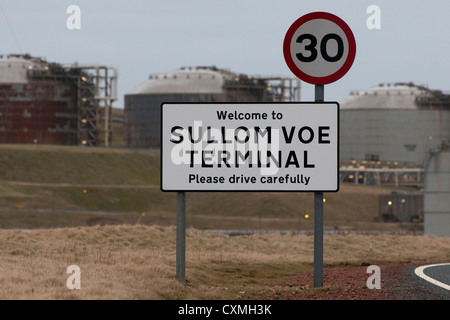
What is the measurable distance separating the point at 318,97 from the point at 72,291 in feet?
17.4

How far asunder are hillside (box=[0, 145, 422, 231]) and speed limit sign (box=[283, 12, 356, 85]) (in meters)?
60.4

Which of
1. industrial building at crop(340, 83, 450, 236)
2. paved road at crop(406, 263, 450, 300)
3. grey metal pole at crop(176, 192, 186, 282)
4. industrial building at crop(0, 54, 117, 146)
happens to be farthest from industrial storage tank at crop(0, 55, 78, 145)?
grey metal pole at crop(176, 192, 186, 282)

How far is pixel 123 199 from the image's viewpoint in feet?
335

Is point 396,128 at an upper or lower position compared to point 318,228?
upper

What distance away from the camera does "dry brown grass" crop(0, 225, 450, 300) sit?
13352mm

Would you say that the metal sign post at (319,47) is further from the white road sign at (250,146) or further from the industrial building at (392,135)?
the industrial building at (392,135)

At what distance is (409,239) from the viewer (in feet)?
154

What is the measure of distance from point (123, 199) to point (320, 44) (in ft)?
294

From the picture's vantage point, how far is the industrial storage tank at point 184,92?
125675 mm

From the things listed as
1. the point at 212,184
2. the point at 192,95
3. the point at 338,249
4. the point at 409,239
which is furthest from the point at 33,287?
the point at 192,95

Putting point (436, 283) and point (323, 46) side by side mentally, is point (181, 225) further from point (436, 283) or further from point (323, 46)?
point (436, 283)

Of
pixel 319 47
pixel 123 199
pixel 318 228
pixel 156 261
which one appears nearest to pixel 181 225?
pixel 318 228

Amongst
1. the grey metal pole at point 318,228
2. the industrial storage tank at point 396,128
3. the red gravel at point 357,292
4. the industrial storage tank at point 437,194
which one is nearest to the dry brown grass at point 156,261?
the red gravel at point 357,292

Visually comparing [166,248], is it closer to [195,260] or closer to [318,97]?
[195,260]
